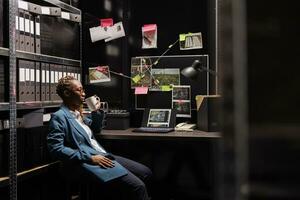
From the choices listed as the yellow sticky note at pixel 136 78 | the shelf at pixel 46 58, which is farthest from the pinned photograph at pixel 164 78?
the shelf at pixel 46 58

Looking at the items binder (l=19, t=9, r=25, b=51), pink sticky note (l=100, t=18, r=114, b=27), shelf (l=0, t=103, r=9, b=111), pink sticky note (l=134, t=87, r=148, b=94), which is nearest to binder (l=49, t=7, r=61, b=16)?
binder (l=19, t=9, r=25, b=51)

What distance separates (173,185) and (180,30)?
132cm

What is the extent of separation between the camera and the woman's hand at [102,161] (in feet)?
7.63

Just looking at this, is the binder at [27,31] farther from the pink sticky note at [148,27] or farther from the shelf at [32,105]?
the pink sticky note at [148,27]

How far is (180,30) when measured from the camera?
10.2 feet

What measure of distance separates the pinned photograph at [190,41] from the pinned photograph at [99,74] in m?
0.70

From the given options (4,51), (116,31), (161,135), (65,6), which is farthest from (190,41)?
(4,51)

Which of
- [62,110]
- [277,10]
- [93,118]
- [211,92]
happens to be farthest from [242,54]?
[211,92]

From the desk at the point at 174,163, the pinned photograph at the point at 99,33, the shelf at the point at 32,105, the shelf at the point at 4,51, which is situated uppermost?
the pinned photograph at the point at 99,33

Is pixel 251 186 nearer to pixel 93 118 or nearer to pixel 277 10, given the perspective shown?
pixel 277 10

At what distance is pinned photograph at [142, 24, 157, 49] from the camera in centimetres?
317

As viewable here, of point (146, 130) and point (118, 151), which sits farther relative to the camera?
point (118, 151)

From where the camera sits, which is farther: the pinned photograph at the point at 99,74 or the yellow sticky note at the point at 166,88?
the pinned photograph at the point at 99,74

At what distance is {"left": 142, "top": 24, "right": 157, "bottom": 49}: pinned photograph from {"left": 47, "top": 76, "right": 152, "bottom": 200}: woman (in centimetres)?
92
